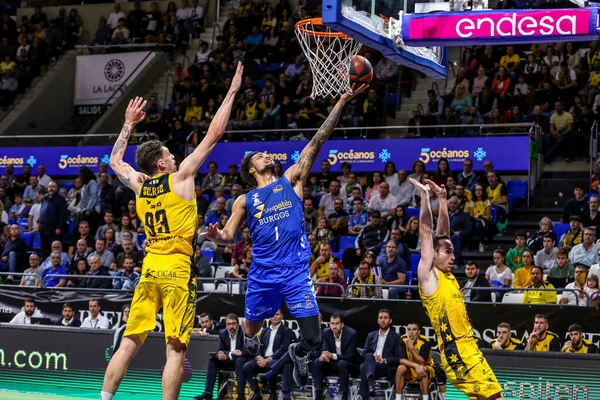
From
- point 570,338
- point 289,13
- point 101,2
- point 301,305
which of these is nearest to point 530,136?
point 570,338

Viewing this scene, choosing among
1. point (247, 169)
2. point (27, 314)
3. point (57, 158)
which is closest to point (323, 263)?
point (27, 314)

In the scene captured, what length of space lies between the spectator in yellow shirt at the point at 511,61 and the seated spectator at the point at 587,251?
6.51m

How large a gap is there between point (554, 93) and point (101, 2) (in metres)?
17.0

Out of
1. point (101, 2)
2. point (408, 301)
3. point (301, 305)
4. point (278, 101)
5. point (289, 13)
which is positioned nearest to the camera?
point (301, 305)

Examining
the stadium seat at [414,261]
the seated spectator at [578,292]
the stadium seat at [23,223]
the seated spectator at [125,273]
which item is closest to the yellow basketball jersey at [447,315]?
the seated spectator at [578,292]

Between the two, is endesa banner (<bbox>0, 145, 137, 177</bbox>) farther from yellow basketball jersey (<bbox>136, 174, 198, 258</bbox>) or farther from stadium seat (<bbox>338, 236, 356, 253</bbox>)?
yellow basketball jersey (<bbox>136, 174, 198, 258</bbox>)

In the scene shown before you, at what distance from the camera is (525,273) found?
15.1 meters

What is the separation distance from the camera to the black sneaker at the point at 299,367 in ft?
42.4

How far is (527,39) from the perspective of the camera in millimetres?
9469

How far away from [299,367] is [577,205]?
670 cm

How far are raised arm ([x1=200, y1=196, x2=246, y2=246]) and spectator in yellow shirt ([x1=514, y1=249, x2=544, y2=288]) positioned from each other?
23.8 ft

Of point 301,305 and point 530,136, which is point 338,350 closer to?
point 301,305

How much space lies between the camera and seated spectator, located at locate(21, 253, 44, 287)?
18.4 meters

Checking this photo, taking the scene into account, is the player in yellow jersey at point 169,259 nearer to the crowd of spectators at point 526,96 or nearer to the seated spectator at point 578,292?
the seated spectator at point 578,292
